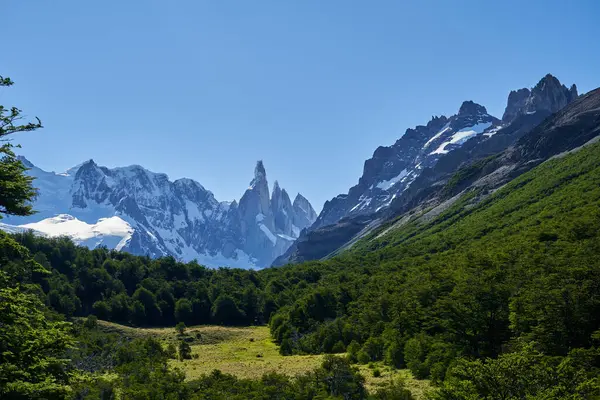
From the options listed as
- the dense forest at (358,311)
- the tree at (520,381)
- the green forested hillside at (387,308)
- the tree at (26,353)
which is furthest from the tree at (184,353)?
the tree at (520,381)

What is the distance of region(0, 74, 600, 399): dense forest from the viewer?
2041 cm

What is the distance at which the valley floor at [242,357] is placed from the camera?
4308 centimetres

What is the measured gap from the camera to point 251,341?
85.8m

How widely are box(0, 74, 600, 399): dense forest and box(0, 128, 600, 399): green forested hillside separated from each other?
15cm

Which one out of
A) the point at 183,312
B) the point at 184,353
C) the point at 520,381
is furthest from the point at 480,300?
the point at 183,312

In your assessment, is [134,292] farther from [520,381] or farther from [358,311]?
[520,381]

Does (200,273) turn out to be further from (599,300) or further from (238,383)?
(599,300)

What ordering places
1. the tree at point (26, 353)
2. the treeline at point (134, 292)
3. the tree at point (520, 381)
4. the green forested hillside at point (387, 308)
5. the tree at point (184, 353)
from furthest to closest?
the treeline at point (134, 292) < the tree at point (184, 353) < the green forested hillside at point (387, 308) < the tree at point (520, 381) < the tree at point (26, 353)

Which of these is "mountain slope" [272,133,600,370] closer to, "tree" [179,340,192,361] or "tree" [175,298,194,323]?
"tree" [179,340,192,361]

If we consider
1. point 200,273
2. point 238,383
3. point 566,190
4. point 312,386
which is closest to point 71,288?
point 200,273

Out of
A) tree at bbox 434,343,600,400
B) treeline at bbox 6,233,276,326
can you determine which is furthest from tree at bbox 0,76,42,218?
treeline at bbox 6,233,276,326

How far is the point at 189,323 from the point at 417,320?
76543 mm

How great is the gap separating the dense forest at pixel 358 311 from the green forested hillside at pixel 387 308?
0.49ft

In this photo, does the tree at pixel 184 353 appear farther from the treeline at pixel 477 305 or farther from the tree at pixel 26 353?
the tree at pixel 26 353
